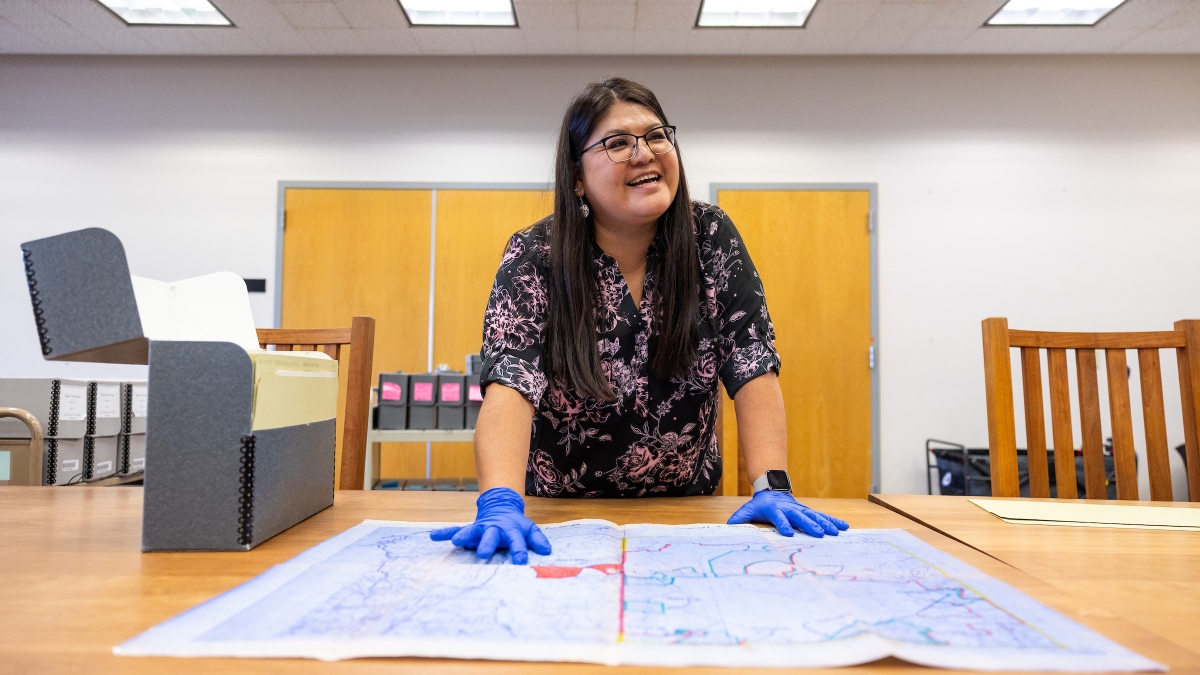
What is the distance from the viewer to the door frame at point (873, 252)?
371cm

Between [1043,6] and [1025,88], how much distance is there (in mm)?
580

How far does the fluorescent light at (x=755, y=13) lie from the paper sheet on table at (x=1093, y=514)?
2.90 metres

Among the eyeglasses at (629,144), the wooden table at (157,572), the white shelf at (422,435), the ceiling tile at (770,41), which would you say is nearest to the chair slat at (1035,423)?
the wooden table at (157,572)

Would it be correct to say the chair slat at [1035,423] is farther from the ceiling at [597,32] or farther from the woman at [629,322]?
the ceiling at [597,32]

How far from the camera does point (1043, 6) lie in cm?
332

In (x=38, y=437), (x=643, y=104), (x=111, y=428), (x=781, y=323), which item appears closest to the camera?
(x=643, y=104)

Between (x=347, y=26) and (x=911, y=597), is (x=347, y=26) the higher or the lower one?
the higher one

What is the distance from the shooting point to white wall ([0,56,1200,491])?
12.3 ft

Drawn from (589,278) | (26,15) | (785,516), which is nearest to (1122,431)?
(785,516)

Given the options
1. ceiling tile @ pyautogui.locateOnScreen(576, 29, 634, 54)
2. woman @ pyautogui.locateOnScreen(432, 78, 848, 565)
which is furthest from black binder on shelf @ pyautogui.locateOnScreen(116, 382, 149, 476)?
ceiling tile @ pyautogui.locateOnScreen(576, 29, 634, 54)

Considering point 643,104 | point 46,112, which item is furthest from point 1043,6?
point 46,112

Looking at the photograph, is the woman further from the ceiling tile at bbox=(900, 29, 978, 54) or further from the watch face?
the ceiling tile at bbox=(900, 29, 978, 54)

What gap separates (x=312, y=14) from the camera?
3.32 m

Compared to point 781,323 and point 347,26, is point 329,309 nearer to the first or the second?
point 347,26
